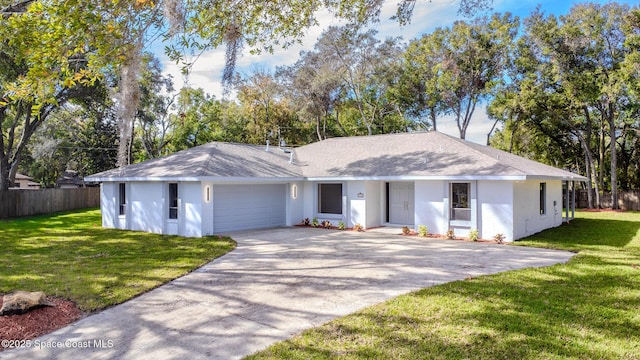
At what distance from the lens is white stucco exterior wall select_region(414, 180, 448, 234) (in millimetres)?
Result: 14367

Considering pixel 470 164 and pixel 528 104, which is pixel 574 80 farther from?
pixel 470 164

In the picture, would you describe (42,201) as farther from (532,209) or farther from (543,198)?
(543,198)

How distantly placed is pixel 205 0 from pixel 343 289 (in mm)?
5777

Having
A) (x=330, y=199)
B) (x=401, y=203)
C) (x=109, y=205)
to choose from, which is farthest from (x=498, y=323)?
(x=109, y=205)

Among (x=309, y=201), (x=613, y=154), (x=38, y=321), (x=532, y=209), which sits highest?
(x=613, y=154)

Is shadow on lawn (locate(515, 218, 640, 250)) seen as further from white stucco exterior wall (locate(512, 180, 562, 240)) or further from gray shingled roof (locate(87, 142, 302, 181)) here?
gray shingled roof (locate(87, 142, 302, 181))

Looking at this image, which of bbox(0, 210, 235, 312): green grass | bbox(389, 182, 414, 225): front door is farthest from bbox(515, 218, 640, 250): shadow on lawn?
bbox(0, 210, 235, 312): green grass

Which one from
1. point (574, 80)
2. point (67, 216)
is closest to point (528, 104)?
point (574, 80)

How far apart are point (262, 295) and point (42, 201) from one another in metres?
21.6

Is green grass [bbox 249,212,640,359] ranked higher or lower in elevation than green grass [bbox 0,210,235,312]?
lower

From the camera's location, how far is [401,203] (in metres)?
16.8

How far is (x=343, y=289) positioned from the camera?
7219mm

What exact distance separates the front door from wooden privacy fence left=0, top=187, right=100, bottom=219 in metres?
19.7

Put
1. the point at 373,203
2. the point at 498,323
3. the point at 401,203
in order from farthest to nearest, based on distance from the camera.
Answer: the point at 401,203 → the point at 373,203 → the point at 498,323
